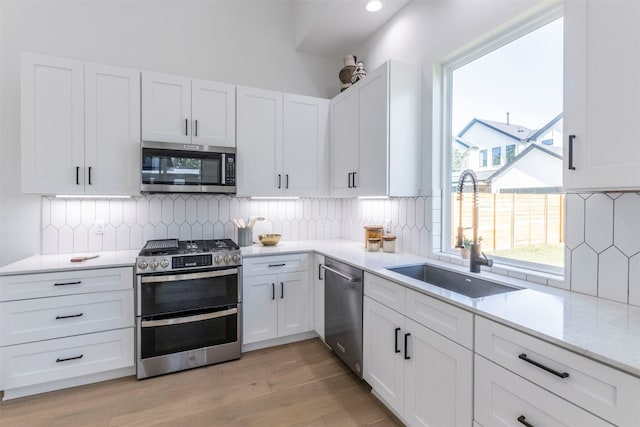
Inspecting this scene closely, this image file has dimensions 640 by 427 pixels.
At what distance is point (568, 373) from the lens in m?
0.99

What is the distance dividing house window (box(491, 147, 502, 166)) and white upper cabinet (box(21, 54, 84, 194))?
3085 millimetres

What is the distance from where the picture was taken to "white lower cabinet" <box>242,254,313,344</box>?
2730 millimetres

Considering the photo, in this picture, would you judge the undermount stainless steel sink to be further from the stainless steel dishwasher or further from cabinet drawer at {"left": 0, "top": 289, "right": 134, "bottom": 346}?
cabinet drawer at {"left": 0, "top": 289, "right": 134, "bottom": 346}

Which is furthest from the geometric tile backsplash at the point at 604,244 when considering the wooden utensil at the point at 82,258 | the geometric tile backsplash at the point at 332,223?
the wooden utensil at the point at 82,258

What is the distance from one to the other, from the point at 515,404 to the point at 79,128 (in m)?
3.22

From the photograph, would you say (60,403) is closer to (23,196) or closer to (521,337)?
(23,196)

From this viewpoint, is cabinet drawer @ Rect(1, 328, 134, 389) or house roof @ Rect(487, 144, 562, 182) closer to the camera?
house roof @ Rect(487, 144, 562, 182)

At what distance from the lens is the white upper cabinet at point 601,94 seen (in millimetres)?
1106

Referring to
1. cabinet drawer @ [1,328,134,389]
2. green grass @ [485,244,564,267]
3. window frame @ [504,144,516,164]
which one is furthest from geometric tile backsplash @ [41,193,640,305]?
cabinet drawer @ [1,328,134,389]

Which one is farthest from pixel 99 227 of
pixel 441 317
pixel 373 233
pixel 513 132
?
pixel 513 132

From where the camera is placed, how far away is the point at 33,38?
8.37 ft

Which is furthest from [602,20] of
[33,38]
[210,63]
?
[33,38]

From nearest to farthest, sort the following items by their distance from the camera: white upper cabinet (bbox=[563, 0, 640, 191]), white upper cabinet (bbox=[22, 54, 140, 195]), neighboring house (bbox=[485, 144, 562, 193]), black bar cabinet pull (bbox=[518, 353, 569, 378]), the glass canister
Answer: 1. black bar cabinet pull (bbox=[518, 353, 569, 378])
2. white upper cabinet (bbox=[563, 0, 640, 191])
3. neighboring house (bbox=[485, 144, 562, 193])
4. white upper cabinet (bbox=[22, 54, 140, 195])
5. the glass canister

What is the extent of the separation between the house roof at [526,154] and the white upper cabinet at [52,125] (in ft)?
10.2
